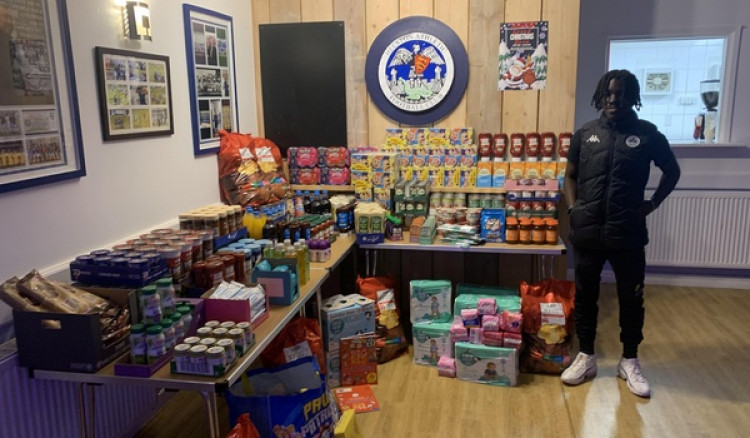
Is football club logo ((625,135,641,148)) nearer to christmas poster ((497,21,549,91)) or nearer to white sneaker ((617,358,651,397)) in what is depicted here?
christmas poster ((497,21,549,91))

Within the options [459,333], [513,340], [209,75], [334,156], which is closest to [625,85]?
[513,340]

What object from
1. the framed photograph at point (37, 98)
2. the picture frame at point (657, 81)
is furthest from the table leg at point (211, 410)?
the picture frame at point (657, 81)

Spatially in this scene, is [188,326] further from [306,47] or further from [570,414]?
[306,47]

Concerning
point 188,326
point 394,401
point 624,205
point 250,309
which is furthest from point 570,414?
point 188,326

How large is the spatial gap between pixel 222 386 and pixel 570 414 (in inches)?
76.2

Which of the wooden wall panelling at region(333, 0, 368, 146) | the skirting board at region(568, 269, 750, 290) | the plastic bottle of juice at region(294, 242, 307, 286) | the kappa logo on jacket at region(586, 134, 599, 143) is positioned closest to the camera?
the plastic bottle of juice at region(294, 242, 307, 286)

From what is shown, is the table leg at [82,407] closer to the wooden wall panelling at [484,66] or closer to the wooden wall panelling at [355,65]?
the wooden wall panelling at [355,65]

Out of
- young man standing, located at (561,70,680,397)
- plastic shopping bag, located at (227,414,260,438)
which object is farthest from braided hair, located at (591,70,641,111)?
plastic shopping bag, located at (227,414,260,438)

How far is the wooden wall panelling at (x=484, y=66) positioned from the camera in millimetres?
3930

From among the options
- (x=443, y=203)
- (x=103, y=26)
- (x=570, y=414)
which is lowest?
(x=570, y=414)

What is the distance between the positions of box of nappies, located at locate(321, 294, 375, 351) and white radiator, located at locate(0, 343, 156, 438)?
3.42 ft

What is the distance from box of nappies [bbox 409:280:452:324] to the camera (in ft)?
12.1

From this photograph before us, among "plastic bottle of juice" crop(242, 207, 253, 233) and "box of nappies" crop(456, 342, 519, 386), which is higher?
"plastic bottle of juice" crop(242, 207, 253, 233)

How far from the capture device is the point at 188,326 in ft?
7.41
